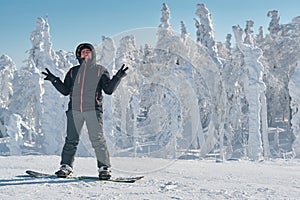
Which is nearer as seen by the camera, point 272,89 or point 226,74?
point 226,74

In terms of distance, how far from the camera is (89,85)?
4.55 m

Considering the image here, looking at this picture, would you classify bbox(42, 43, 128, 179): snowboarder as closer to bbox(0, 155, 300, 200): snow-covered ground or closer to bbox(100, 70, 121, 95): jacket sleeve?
bbox(100, 70, 121, 95): jacket sleeve

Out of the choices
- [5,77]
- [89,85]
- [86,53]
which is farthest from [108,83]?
[5,77]

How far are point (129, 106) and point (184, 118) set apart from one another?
15406mm

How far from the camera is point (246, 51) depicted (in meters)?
21.1

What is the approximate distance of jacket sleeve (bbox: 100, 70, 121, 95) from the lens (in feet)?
14.9

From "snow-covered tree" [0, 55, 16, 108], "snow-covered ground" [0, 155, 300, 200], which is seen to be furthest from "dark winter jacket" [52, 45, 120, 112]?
"snow-covered tree" [0, 55, 16, 108]

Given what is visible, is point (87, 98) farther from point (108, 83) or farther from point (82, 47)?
point (82, 47)

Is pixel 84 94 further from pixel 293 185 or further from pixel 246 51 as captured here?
pixel 246 51

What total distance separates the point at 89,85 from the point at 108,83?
9.0 inches

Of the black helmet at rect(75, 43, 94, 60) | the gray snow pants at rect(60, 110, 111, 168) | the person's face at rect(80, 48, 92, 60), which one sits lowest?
the gray snow pants at rect(60, 110, 111, 168)

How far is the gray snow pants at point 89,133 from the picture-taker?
4.62m

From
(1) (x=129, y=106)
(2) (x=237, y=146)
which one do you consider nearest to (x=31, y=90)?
(1) (x=129, y=106)

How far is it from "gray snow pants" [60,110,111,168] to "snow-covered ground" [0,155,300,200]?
0.41 metres
